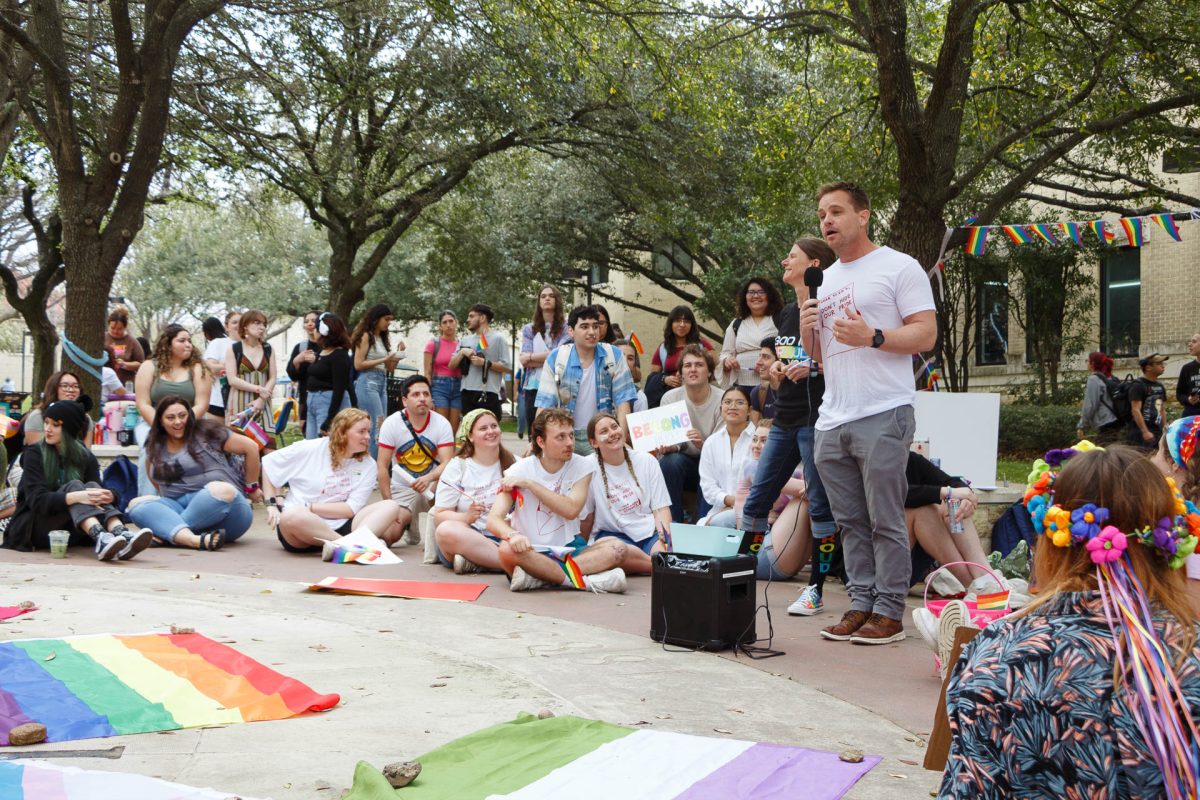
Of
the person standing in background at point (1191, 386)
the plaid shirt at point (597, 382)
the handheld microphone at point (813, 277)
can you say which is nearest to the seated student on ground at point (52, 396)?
the plaid shirt at point (597, 382)

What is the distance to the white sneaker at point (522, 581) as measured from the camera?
7.40 meters

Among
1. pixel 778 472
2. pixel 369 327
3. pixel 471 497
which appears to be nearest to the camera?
pixel 778 472

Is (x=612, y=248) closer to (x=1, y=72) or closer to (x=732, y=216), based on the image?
(x=732, y=216)

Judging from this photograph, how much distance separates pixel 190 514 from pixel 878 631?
6021 mm

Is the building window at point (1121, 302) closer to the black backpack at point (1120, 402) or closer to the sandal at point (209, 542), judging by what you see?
the black backpack at point (1120, 402)

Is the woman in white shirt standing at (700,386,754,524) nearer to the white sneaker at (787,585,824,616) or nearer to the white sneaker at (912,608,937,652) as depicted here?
the white sneaker at (787,585,824,616)

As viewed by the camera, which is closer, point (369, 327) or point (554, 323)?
point (554, 323)

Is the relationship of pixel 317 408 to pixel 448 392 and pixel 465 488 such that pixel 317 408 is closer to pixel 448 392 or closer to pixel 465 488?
pixel 448 392

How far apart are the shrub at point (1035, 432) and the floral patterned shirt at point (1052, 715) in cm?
1823

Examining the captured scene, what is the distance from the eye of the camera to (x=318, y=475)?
9.55 meters

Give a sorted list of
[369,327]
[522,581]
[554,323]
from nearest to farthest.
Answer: [522,581] → [554,323] → [369,327]

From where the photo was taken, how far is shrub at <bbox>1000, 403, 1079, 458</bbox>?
19.4 m

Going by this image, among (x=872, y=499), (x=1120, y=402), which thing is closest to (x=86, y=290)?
(x=872, y=499)

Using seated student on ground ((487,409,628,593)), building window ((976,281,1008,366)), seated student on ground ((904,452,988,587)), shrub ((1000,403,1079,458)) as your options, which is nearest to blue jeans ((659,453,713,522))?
seated student on ground ((487,409,628,593))
